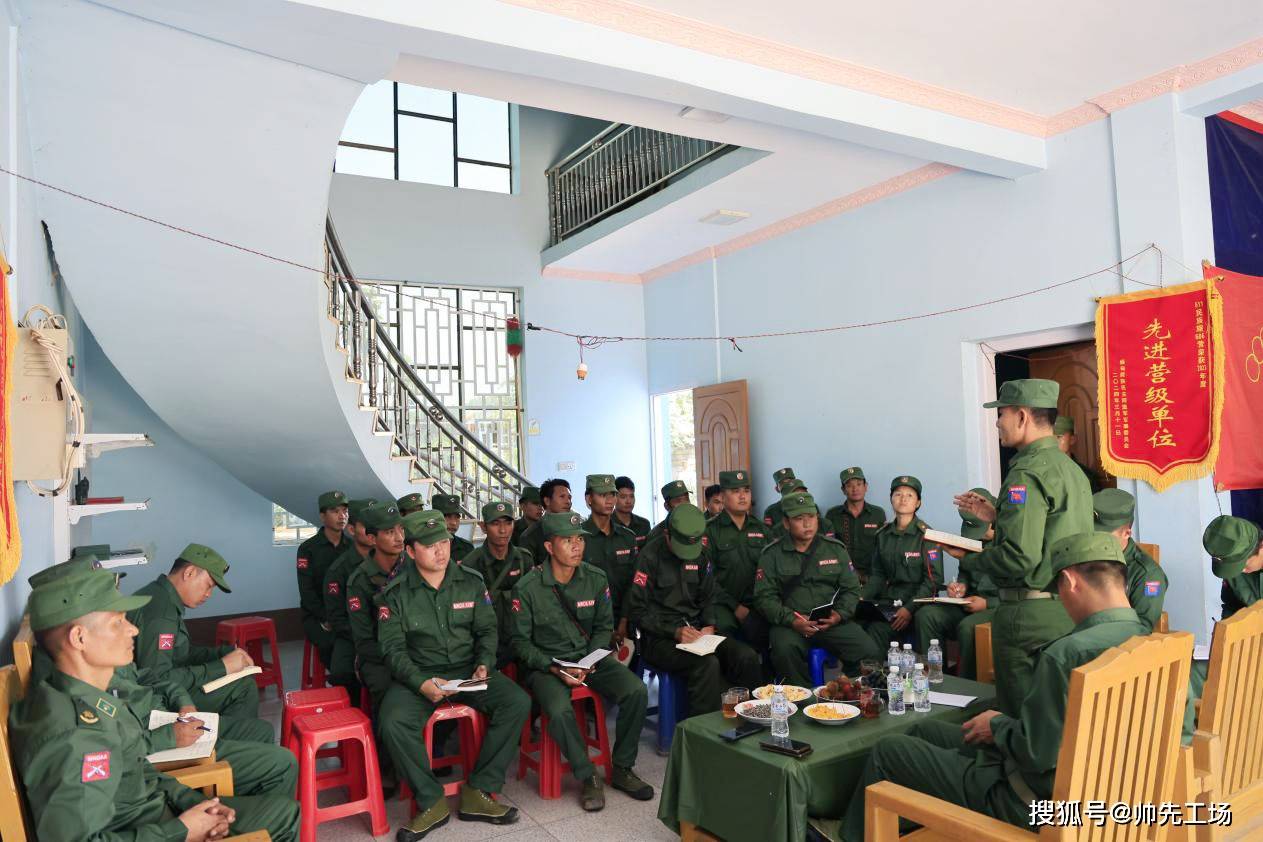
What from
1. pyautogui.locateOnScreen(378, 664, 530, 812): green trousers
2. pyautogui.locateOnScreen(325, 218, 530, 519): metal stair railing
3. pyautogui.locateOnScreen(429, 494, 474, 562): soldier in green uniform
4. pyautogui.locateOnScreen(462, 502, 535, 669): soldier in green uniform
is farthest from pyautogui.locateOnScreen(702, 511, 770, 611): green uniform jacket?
pyautogui.locateOnScreen(378, 664, 530, 812): green trousers

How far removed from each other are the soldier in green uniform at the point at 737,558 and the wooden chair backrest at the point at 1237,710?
8.32ft

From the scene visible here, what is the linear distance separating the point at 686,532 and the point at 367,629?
1689 mm

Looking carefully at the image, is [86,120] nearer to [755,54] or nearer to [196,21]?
[196,21]

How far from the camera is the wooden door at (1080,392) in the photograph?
546 cm

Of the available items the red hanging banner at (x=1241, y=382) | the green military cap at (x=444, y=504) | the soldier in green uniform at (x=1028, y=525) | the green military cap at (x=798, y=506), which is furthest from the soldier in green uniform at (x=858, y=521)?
the soldier in green uniform at (x=1028, y=525)

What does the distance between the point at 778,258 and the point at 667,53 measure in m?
3.47

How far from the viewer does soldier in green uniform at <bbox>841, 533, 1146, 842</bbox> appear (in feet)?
7.02

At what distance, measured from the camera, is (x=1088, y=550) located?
2.25m

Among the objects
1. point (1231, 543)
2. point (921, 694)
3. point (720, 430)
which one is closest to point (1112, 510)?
point (1231, 543)

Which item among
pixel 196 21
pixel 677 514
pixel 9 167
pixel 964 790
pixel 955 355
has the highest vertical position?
pixel 196 21

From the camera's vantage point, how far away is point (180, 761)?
2.70m

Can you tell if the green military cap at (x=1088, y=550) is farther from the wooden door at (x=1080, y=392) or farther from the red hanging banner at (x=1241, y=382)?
the wooden door at (x=1080, y=392)

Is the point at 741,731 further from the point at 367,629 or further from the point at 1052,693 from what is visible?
the point at 367,629

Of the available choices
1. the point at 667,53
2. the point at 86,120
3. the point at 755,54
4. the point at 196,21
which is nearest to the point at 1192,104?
the point at 755,54
